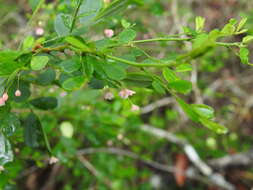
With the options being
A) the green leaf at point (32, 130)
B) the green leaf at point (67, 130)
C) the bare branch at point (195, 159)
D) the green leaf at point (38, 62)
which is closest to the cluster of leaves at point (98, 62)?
the green leaf at point (38, 62)

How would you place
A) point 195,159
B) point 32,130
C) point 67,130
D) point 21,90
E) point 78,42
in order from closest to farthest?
1. point 78,42
2. point 21,90
3. point 32,130
4. point 67,130
5. point 195,159

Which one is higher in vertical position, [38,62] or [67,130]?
[38,62]

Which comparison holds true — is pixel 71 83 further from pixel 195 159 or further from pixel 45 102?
pixel 195 159

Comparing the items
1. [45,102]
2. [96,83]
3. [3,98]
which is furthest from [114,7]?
[45,102]

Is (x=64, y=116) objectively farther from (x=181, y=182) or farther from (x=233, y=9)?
(x=233, y=9)

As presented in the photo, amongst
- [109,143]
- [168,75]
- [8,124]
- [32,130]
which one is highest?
[168,75]

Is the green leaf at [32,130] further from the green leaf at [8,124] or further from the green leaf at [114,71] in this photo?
the green leaf at [114,71]

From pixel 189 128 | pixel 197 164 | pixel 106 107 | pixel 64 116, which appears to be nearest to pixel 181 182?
pixel 197 164

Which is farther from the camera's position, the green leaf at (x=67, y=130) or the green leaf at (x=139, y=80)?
the green leaf at (x=67, y=130)
